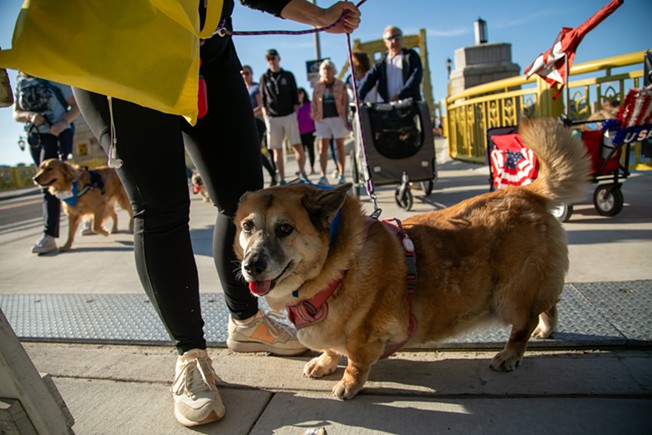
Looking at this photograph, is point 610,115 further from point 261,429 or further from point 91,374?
point 91,374

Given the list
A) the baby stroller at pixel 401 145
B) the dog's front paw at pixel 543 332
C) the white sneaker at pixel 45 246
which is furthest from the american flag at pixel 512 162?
the white sneaker at pixel 45 246

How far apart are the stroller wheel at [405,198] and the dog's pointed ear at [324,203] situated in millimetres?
3243

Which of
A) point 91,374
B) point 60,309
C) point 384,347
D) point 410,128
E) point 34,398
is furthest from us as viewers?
point 410,128

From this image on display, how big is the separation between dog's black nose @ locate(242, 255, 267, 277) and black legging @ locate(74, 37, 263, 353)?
286 mm

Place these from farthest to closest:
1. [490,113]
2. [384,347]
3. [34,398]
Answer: [490,113] → [384,347] → [34,398]

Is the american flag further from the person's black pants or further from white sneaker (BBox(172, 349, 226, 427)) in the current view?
the person's black pants

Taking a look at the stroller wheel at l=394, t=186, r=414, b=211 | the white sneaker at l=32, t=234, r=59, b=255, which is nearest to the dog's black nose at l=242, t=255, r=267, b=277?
the stroller wheel at l=394, t=186, r=414, b=211

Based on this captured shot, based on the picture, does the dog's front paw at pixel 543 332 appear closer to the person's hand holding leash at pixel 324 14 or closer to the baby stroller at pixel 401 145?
the person's hand holding leash at pixel 324 14

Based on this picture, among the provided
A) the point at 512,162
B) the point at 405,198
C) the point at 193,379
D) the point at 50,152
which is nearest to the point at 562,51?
the point at 512,162

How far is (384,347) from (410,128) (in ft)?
12.0

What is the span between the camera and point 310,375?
6.40 feet

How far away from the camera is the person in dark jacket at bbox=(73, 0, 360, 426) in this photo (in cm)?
160

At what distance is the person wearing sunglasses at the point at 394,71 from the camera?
5598mm

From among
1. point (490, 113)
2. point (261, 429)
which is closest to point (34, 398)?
point (261, 429)
